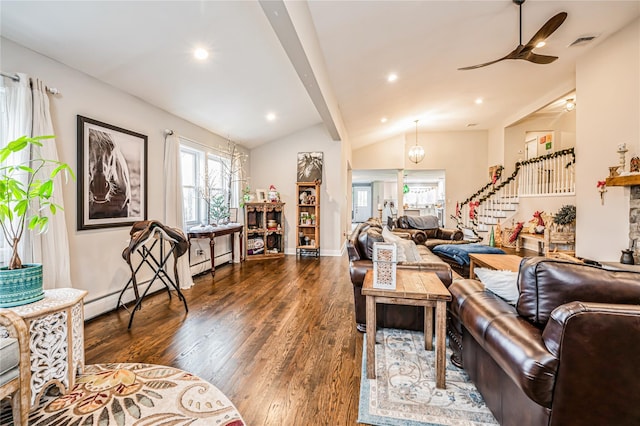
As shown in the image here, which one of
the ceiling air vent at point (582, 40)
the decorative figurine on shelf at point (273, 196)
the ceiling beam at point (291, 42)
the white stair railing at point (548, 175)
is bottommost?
the decorative figurine on shelf at point (273, 196)

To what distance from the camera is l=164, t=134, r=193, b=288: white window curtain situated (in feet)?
12.7

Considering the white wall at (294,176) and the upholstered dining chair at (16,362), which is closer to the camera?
the upholstered dining chair at (16,362)

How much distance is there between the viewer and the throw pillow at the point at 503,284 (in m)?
1.53

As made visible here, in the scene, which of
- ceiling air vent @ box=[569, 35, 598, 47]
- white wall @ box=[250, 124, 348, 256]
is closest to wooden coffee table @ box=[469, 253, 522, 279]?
white wall @ box=[250, 124, 348, 256]

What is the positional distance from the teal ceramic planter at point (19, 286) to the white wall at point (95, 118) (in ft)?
3.63

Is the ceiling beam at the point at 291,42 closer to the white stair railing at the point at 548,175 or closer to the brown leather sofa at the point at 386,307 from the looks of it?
the brown leather sofa at the point at 386,307

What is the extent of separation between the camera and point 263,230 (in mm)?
5988

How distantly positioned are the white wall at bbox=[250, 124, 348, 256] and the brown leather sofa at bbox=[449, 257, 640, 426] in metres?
5.11

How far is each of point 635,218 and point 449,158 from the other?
5415 millimetres

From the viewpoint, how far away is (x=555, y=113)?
24.7ft

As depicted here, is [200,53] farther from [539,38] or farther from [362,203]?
[362,203]

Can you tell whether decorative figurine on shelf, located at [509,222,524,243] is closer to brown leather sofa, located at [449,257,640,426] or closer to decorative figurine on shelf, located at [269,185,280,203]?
decorative figurine on shelf, located at [269,185,280,203]

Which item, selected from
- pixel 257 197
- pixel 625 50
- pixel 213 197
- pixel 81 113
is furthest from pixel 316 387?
pixel 625 50

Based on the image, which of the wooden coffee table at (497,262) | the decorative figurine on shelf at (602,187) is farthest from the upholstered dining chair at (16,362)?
the decorative figurine on shelf at (602,187)
